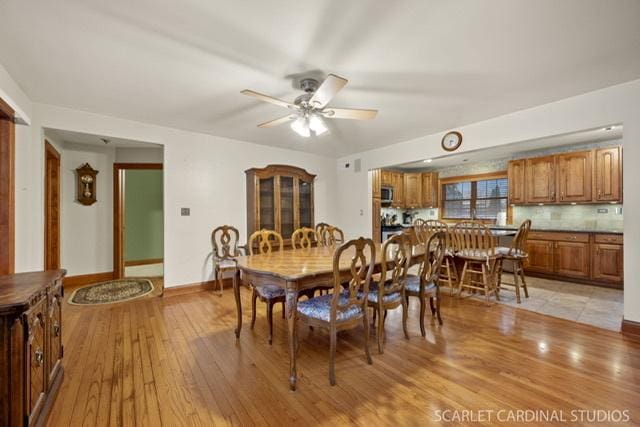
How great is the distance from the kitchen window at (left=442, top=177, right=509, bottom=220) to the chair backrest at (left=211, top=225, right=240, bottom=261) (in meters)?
4.96

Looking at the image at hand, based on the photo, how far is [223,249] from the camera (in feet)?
13.7

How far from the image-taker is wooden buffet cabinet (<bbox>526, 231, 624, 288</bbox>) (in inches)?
158

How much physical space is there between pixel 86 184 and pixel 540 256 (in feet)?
24.9

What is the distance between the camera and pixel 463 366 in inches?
80.1

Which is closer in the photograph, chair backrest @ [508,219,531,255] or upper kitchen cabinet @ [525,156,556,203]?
chair backrest @ [508,219,531,255]

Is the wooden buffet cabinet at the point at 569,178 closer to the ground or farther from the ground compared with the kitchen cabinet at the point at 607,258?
farther from the ground

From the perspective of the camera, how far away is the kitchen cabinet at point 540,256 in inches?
182

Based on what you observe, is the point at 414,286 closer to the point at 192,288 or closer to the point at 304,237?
the point at 304,237

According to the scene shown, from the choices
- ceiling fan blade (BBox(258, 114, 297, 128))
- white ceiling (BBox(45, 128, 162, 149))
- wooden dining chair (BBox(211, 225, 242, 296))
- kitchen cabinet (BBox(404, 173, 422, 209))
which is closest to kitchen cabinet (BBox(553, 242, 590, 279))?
kitchen cabinet (BBox(404, 173, 422, 209))

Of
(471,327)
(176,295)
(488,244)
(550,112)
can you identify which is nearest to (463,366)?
(471,327)

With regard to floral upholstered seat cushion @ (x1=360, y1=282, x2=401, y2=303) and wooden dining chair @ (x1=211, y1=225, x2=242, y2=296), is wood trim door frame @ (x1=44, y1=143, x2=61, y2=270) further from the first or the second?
floral upholstered seat cushion @ (x1=360, y1=282, x2=401, y2=303)

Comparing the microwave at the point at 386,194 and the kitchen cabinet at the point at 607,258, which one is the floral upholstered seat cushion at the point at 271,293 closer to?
the microwave at the point at 386,194

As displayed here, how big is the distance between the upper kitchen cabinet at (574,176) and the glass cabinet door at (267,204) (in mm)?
4883

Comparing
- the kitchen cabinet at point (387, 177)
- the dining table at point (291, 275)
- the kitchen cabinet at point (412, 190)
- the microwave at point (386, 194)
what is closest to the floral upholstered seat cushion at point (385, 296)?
the dining table at point (291, 275)
